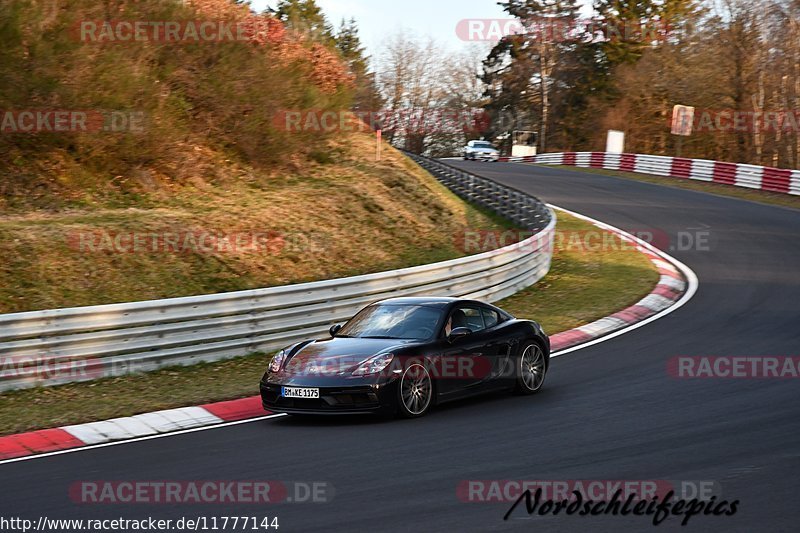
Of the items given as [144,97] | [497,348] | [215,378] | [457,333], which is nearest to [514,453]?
[457,333]

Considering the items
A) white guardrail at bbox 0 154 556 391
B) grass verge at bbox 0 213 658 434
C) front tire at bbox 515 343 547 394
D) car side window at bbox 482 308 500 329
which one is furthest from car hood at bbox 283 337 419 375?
white guardrail at bbox 0 154 556 391

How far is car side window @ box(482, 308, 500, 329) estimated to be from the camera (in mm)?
11242

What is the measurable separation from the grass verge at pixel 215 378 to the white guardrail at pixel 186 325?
8.0 inches

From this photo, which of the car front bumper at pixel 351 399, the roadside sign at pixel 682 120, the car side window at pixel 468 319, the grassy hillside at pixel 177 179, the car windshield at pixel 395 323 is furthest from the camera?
the roadside sign at pixel 682 120

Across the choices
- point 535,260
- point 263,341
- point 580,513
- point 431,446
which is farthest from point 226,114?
point 580,513

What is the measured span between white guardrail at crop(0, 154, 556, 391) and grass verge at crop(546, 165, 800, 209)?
19.4 metres

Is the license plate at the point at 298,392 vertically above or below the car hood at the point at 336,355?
below

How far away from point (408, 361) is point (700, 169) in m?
33.5

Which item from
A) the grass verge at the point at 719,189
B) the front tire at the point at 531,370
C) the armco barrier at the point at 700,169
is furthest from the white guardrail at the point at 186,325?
the armco barrier at the point at 700,169

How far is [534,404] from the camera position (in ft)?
34.6

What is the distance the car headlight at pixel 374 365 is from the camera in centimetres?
964

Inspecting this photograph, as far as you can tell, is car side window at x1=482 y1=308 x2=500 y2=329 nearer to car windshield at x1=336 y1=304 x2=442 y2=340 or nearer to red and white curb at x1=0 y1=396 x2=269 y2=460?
car windshield at x1=336 y1=304 x2=442 y2=340

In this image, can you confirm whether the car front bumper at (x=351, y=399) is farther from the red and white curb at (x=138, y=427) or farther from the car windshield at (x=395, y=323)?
the car windshield at (x=395, y=323)

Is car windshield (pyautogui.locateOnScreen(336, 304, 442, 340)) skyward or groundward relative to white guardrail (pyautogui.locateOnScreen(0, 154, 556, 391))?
skyward
